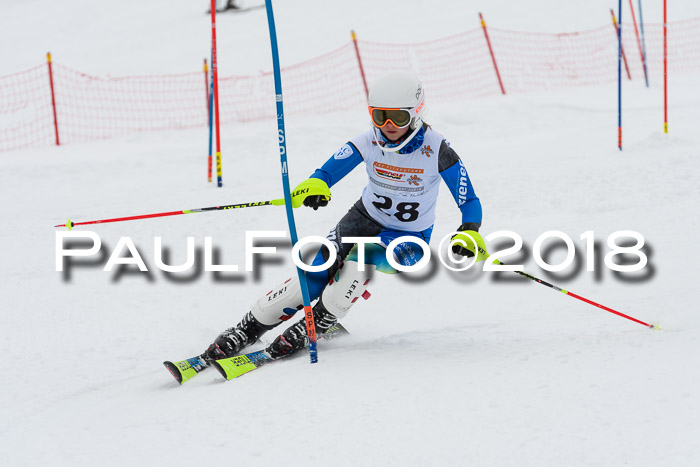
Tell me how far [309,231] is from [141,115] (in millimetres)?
6356

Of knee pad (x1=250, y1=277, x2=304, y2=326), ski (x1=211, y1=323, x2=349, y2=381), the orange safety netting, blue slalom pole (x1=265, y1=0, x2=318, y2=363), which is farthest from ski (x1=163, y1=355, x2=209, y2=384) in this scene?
the orange safety netting

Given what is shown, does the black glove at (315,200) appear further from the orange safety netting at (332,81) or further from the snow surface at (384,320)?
the orange safety netting at (332,81)

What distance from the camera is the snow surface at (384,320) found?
304cm

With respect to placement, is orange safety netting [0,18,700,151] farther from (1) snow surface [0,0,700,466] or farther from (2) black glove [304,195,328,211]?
(2) black glove [304,195,328,211]

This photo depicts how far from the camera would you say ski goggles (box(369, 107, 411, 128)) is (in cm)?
402

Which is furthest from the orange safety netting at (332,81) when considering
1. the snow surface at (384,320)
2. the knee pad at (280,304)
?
the knee pad at (280,304)

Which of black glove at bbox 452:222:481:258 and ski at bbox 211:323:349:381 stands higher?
black glove at bbox 452:222:481:258

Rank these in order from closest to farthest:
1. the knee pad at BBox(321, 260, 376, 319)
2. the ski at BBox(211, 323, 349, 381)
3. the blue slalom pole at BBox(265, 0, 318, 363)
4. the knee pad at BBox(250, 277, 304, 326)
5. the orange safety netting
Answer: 1. the blue slalom pole at BBox(265, 0, 318, 363)
2. the ski at BBox(211, 323, 349, 381)
3. the knee pad at BBox(321, 260, 376, 319)
4. the knee pad at BBox(250, 277, 304, 326)
5. the orange safety netting

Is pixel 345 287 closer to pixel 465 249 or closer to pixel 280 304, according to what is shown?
pixel 280 304

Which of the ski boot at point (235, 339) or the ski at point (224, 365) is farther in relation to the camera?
the ski boot at point (235, 339)

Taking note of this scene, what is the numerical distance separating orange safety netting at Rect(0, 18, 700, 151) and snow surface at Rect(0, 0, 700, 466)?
1.07m

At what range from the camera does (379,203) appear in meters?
4.47

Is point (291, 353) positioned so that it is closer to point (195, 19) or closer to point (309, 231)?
point (309, 231)

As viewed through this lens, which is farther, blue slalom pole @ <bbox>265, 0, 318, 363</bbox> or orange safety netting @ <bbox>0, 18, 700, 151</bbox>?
orange safety netting @ <bbox>0, 18, 700, 151</bbox>
